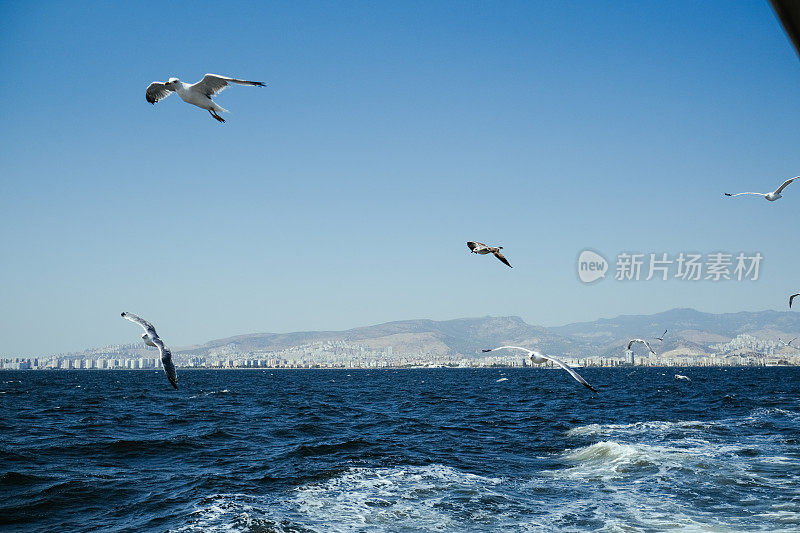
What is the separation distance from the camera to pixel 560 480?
17359 millimetres

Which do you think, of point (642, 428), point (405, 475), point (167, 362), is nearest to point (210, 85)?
point (167, 362)

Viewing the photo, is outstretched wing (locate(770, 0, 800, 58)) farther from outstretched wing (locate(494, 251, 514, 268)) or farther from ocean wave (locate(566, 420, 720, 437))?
ocean wave (locate(566, 420, 720, 437))

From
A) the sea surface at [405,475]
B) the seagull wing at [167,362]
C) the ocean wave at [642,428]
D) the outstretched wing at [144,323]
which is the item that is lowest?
the ocean wave at [642,428]

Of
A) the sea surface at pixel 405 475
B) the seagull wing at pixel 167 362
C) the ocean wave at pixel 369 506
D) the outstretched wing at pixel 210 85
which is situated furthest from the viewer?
the sea surface at pixel 405 475

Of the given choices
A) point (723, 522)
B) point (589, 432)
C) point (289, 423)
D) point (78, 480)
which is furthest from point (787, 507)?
point (289, 423)

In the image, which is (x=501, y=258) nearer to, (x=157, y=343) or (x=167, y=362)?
(x=167, y=362)

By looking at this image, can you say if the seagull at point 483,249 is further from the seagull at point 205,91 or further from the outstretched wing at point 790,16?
the outstretched wing at point 790,16

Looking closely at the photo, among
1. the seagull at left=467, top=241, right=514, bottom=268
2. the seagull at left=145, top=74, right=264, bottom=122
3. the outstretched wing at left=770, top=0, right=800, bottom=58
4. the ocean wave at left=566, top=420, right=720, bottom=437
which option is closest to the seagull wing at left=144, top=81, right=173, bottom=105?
the seagull at left=145, top=74, right=264, bottom=122

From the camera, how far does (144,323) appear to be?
523 inches

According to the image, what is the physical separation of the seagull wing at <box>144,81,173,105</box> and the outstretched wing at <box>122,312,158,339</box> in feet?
15.6

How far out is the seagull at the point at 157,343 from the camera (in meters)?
10.4

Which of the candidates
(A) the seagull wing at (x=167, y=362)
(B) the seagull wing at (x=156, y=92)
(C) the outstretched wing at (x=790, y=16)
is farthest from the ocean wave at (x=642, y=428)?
(C) the outstretched wing at (x=790, y=16)

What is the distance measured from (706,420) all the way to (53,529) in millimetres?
30689

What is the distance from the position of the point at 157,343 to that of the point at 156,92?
4849 millimetres
